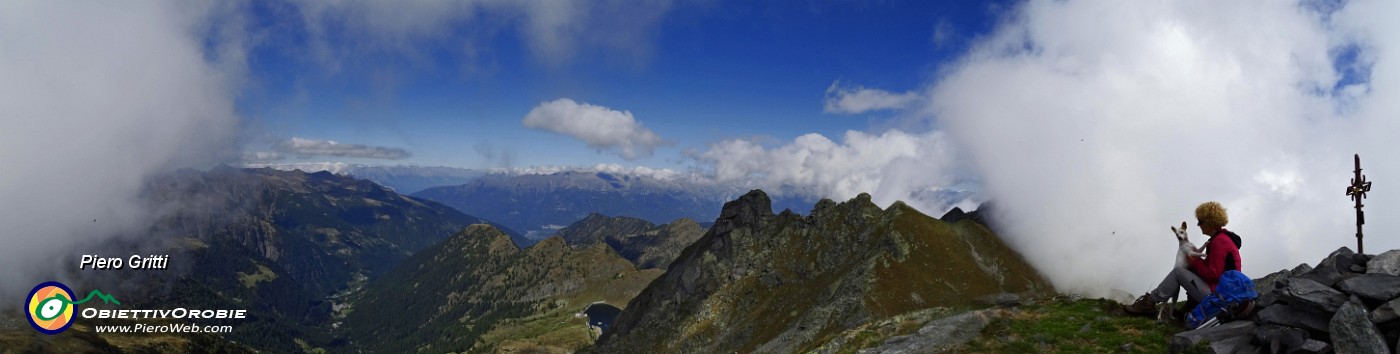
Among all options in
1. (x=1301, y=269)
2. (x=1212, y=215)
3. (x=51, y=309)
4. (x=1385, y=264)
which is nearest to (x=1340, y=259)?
(x=1385, y=264)

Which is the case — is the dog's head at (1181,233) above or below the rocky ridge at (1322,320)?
above

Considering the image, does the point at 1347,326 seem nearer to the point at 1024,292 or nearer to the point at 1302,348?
the point at 1302,348

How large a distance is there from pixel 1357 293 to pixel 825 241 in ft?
465

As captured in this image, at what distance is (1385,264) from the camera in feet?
62.2

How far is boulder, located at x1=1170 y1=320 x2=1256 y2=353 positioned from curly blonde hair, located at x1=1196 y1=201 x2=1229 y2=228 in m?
3.22

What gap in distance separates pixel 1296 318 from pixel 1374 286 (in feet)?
6.88

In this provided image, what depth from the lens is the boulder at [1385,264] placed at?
18.7m

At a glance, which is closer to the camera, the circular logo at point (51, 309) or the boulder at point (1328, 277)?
the boulder at point (1328, 277)

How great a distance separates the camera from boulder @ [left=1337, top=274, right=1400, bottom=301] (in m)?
15.4

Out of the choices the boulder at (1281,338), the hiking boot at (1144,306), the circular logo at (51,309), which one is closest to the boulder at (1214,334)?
the boulder at (1281,338)

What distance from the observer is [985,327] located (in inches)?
1142

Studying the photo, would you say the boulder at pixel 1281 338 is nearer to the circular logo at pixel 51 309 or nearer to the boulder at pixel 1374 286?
the boulder at pixel 1374 286

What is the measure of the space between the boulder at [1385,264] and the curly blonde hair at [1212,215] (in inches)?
207

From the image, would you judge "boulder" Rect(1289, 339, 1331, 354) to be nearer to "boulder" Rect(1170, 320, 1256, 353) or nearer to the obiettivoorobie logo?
"boulder" Rect(1170, 320, 1256, 353)
